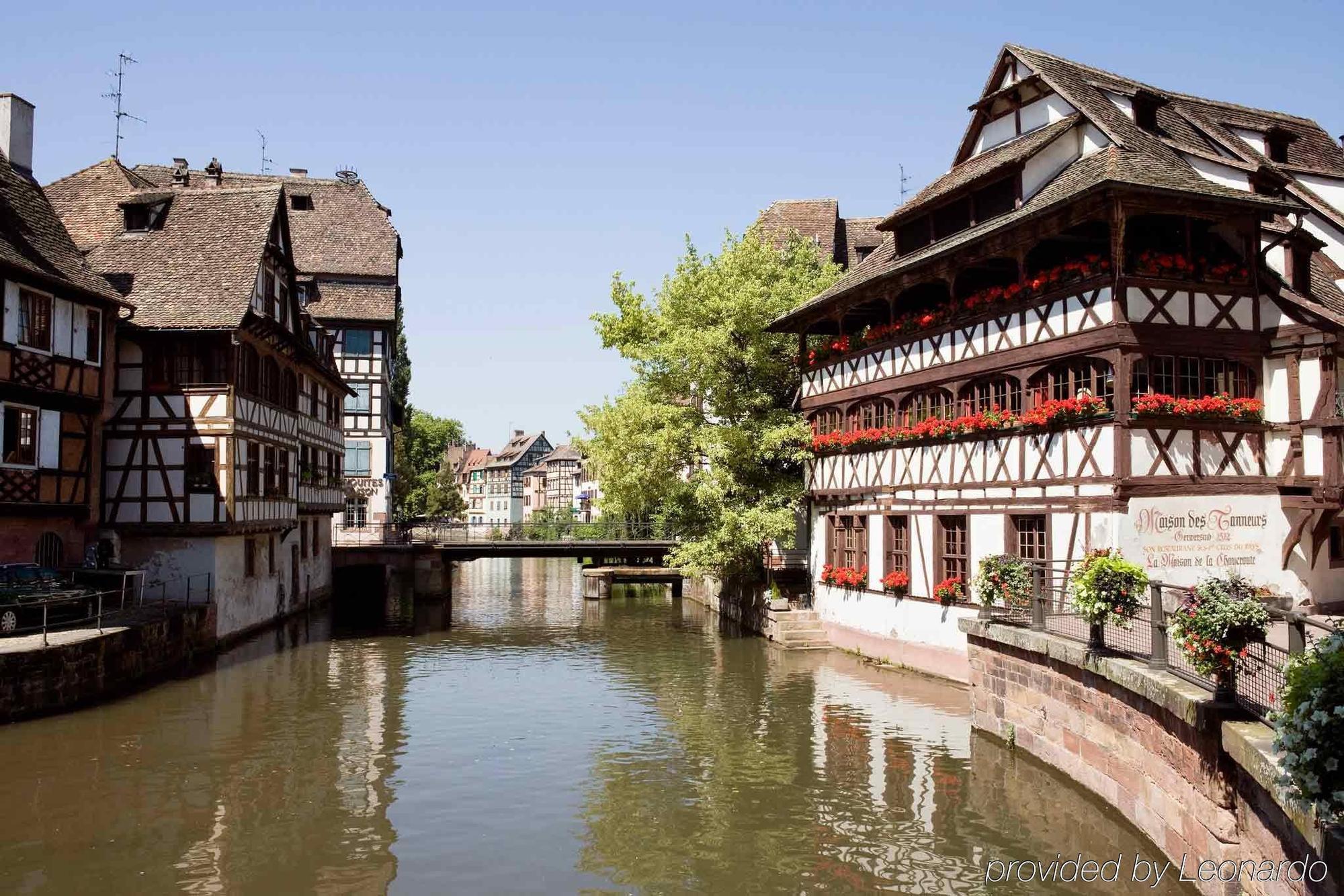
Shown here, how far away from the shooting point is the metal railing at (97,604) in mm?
21094

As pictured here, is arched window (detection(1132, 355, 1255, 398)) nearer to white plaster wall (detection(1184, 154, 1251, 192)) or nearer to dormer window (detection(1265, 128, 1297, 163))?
white plaster wall (detection(1184, 154, 1251, 192))

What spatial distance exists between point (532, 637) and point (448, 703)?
1226 cm

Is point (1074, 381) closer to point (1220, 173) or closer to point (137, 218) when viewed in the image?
point (1220, 173)

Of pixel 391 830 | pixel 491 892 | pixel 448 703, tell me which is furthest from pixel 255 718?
pixel 491 892

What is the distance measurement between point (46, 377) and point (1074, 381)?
22.1 metres

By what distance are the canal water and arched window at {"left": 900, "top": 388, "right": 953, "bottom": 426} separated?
5977 millimetres

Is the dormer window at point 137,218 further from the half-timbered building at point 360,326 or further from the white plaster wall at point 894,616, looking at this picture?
the white plaster wall at point 894,616

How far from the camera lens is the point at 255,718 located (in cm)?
2081

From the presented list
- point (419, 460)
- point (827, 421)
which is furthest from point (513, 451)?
point (827, 421)

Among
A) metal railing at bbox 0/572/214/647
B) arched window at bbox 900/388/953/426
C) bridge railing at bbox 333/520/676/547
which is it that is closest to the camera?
metal railing at bbox 0/572/214/647

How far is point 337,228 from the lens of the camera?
185 feet

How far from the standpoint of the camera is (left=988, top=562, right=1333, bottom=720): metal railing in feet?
32.8

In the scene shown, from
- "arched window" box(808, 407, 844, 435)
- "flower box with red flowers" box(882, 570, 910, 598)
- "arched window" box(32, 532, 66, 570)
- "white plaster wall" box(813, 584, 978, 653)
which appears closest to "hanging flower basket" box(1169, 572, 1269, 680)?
"white plaster wall" box(813, 584, 978, 653)

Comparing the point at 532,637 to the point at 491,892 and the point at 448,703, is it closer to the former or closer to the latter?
the point at 448,703
